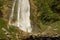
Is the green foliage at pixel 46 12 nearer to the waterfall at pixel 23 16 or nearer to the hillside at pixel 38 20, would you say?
the hillside at pixel 38 20

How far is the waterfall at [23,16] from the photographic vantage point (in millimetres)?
21875

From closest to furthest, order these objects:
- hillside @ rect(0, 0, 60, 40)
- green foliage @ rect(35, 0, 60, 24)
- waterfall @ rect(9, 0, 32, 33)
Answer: hillside @ rect(0, 0, 60, 40) → waterfall @ rect(9, 0, 32, 33) → green foliage @ rect(35, 0, 60, 24)

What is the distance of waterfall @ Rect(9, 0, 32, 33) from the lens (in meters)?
21.9

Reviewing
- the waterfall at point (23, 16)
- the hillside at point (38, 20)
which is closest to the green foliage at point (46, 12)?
the hillside at point (38, 20)

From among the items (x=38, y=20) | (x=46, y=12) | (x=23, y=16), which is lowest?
(x=38, y=20)

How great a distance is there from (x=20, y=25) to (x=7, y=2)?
2161 millimetres

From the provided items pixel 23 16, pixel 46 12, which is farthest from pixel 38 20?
pixel 23 16

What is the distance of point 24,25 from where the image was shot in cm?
2245

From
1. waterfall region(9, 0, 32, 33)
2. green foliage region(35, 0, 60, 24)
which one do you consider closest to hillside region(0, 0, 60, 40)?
green foliage region(35, 0, 60, 24)

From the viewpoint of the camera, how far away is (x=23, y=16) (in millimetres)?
23000

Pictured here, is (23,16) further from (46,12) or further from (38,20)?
(46,12)

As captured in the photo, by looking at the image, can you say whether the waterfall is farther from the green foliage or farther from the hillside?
the green foliage

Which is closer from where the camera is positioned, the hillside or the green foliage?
the hillside

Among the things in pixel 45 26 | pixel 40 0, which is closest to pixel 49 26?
pixel 45 26
